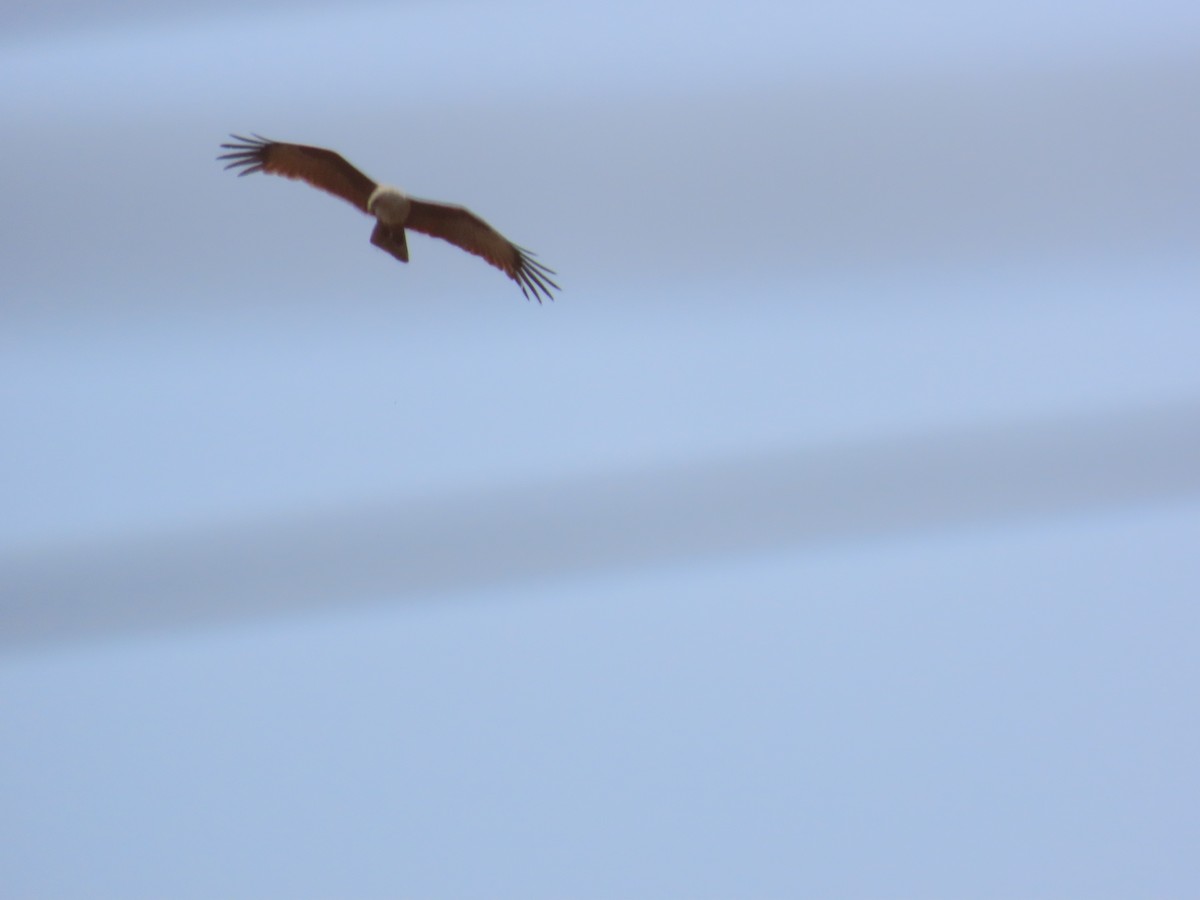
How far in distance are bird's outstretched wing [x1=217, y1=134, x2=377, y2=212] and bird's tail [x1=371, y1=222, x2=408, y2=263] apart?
10 cm

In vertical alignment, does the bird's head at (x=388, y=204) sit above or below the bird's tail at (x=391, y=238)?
above

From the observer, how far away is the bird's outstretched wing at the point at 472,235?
3.39m

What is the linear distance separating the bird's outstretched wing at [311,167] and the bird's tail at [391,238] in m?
0.10

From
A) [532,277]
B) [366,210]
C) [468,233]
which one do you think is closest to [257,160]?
[366,210]

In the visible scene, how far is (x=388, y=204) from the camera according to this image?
3234mm

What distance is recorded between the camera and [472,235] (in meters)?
3.57

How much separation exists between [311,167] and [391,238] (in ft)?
1.13

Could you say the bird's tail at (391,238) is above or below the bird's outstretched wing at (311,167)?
below

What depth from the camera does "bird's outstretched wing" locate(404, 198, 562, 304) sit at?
3.39 meters

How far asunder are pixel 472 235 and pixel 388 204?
1.28ft

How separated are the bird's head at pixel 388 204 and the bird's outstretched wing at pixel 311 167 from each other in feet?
0.33

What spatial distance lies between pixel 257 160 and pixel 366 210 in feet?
1.23

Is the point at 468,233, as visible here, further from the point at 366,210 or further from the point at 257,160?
the point at 257,160

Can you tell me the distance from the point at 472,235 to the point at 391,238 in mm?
353
